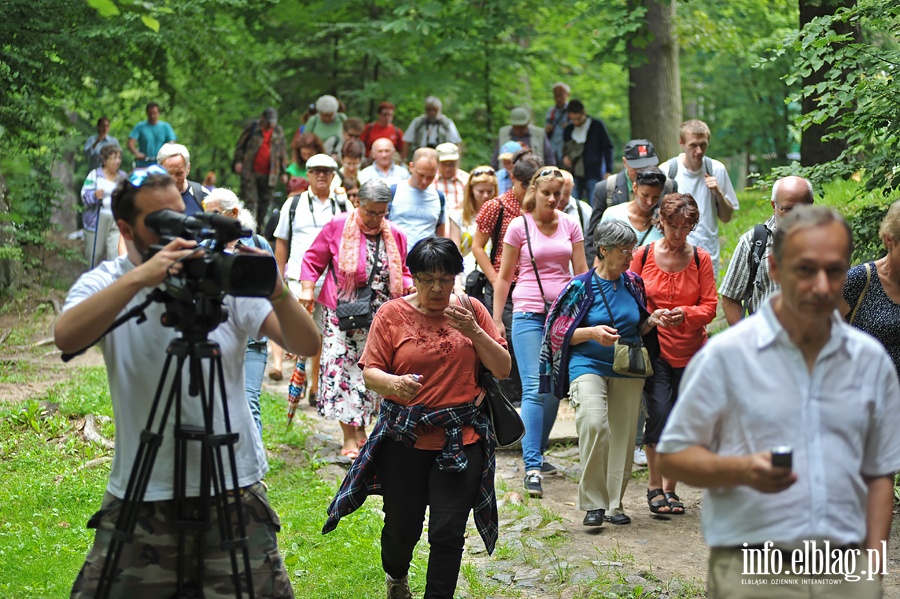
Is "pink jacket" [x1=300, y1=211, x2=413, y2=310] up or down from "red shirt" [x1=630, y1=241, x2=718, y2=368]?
up

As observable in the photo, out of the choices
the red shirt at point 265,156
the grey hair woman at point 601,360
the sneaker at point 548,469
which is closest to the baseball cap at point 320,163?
the sneaker at point 548,469

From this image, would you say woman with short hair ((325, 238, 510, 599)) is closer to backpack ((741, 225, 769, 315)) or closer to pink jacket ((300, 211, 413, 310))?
backpack ((741, 225, 769, 315))

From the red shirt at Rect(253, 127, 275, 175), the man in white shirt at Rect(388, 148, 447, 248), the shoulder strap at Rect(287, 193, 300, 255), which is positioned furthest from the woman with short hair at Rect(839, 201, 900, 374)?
the red shirt at Rect(253, 127, 275, 175)

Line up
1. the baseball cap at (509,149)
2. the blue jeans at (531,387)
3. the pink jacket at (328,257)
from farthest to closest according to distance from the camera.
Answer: the baseball cap at (509,149) < the pink jacket at (328,257) < the blue jeans at (531,387)

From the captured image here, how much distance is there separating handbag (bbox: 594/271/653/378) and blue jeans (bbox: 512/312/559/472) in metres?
1.11

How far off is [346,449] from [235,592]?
540cm

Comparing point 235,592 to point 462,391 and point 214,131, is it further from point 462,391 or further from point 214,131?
point 214,131

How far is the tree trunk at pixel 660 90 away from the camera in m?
15.9

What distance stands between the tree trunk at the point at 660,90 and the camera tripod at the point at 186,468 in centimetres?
1290

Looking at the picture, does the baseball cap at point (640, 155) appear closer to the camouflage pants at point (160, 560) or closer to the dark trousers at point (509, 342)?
the dark trousers at point (509, 342)

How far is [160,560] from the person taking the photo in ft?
12.5

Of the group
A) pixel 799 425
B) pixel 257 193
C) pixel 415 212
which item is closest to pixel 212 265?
pixel 799 425

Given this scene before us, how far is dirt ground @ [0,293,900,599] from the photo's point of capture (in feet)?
22.5

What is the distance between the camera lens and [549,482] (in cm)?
883
